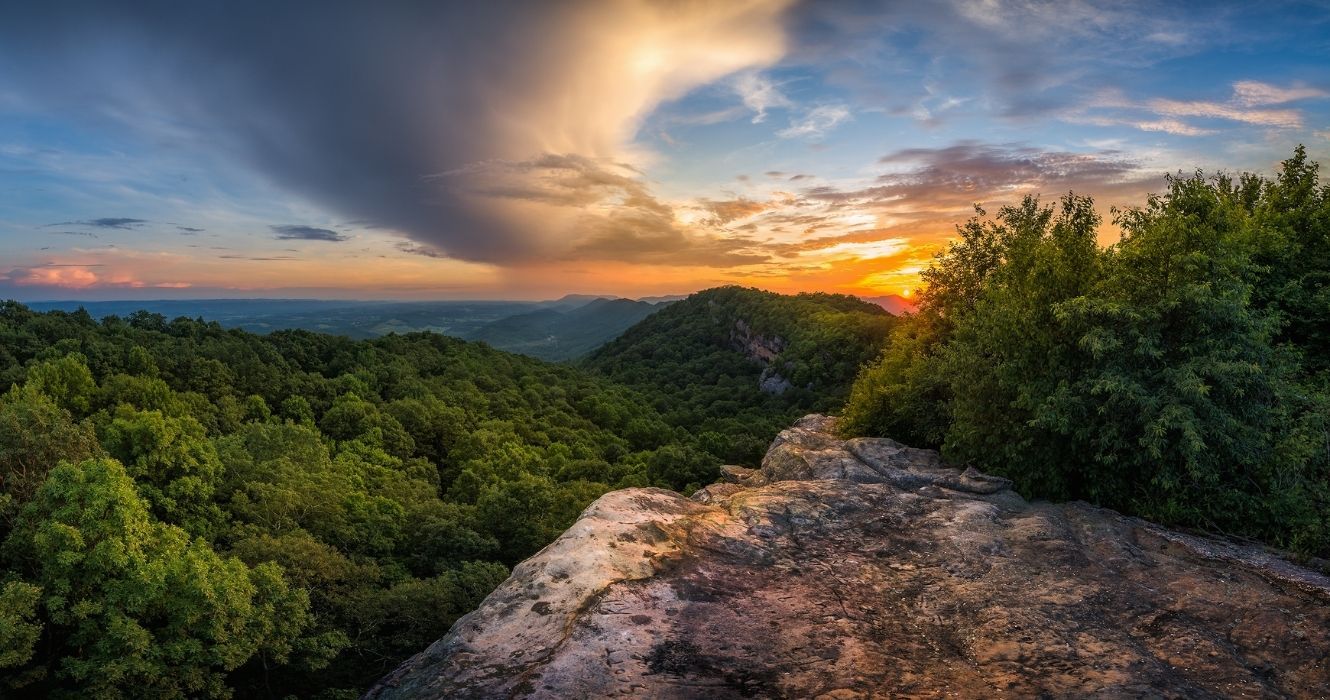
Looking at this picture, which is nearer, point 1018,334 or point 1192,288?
point 1192,288

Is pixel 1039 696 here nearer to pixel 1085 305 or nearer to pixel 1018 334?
pixel 1085 305

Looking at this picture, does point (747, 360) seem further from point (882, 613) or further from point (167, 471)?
point (882, 613)

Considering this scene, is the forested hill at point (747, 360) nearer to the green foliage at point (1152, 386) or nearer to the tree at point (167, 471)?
the green foliage at point (1152, 386)

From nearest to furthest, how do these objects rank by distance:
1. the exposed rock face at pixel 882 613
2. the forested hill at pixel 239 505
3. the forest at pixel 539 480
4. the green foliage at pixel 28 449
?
the exposed rock face at pixel 882 613 < the forest at pixel 539 480 < the forested hill at pixel 239 505 < the green foliage at pixel 28 449

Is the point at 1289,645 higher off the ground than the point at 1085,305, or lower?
lower

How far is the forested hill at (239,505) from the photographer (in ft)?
52.3

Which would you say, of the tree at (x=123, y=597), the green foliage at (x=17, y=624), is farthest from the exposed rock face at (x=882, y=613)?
the green foliage at (x=17, y=624)

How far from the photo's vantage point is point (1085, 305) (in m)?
15.8

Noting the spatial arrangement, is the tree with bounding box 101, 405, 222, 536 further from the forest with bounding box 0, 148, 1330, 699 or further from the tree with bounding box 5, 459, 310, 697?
the tree with bounding box 5, 459, 310, 697

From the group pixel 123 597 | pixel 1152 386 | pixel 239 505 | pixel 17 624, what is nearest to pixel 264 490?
pixel 239 505

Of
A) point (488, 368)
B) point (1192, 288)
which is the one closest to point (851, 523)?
point (1192, 288)

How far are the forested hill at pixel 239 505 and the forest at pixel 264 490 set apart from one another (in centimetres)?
11

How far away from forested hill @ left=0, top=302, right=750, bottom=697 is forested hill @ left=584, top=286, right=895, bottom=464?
55.2ft

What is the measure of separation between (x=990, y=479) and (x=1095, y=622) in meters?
8.30
